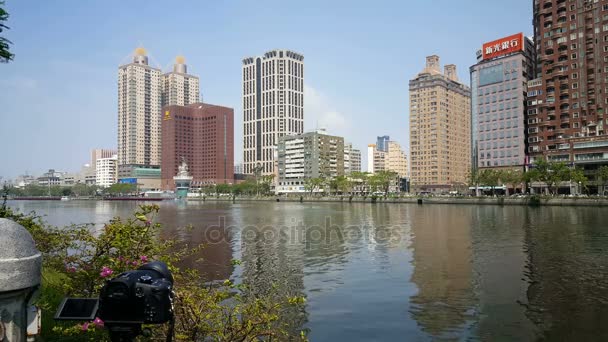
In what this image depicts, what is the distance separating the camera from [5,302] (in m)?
3.94

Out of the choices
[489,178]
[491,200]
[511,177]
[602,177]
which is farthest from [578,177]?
[489,178]

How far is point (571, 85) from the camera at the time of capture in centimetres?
12119

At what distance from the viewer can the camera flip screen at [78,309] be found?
3705mm

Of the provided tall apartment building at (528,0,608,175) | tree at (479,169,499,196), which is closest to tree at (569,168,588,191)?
tall apartment building at (528,0,608,175)

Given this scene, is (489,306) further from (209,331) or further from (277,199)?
(277,199)

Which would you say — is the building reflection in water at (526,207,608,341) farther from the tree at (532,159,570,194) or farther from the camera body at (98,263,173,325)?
the tree at (532,159,570,194)

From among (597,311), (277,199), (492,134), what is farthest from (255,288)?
(277,199)

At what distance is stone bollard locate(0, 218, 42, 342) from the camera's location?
152 inches

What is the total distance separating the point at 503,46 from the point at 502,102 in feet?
61.9

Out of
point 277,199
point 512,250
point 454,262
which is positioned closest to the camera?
point 454,262

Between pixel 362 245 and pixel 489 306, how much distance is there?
18.5 metres

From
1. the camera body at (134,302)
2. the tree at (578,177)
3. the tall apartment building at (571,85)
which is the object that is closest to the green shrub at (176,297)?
the camera body at (134,302)

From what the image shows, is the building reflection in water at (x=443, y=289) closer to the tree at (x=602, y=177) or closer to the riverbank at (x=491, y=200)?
the riverbank at (x=491, y=200)

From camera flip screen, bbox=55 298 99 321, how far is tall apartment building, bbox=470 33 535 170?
153 metres
